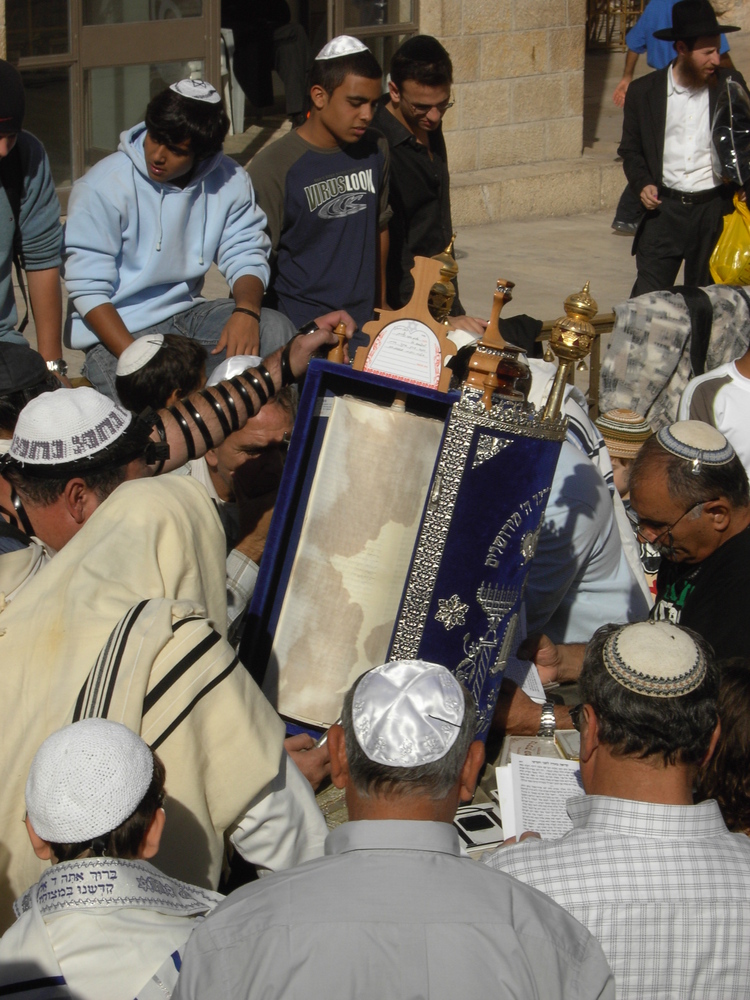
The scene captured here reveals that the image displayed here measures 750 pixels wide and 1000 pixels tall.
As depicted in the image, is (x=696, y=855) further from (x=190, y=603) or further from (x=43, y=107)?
(x=43, y=107)

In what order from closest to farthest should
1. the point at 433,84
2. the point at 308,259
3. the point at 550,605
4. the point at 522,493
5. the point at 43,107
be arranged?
the point at 522,493 → the point at 550,605 → the point at 308,259 → the point at 433,84 → the point at 43,107

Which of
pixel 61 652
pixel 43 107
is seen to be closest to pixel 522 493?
pixel 61 652

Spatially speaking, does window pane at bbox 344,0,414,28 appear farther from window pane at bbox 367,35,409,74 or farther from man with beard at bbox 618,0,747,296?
man with beard at bbox 618,0,747,296

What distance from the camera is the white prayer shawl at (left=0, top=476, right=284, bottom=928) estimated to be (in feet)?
6.69

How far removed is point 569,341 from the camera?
8.55ft

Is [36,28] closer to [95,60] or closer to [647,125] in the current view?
[95,60]

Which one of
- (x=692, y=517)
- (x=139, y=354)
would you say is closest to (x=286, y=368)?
(x=139, y=354)

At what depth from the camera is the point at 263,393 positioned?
289 cm

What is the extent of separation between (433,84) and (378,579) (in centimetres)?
327

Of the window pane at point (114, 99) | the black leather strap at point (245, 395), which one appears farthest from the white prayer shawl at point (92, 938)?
the window pane at point (114, 99)

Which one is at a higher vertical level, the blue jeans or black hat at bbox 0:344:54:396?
black hat at bbox 0:344:54:396

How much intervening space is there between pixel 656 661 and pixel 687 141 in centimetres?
522

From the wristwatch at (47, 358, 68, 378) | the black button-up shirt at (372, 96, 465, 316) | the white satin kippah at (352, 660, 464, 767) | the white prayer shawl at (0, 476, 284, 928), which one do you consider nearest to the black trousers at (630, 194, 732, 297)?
the black button-up shirt at (372, 96, 465, 316)

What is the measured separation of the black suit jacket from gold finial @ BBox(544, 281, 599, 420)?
4384mm
